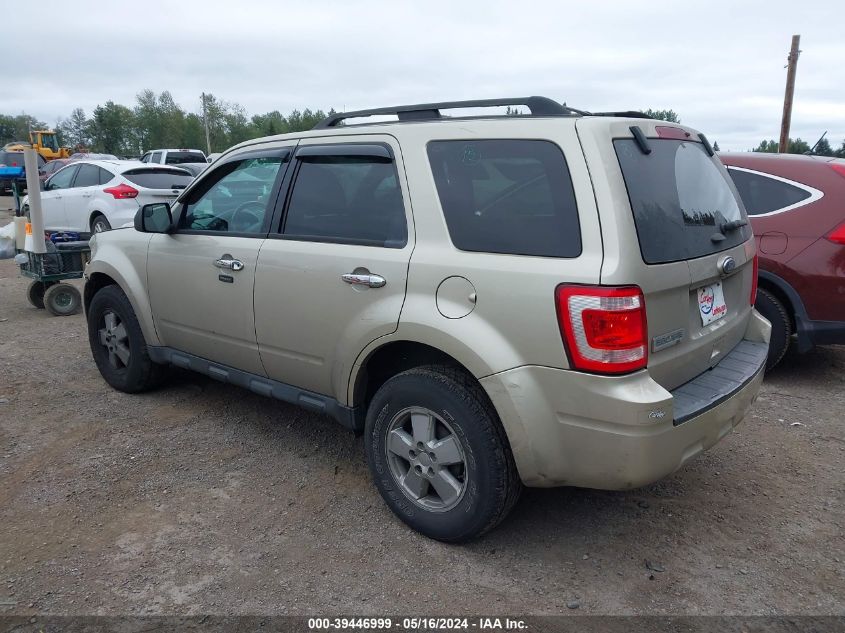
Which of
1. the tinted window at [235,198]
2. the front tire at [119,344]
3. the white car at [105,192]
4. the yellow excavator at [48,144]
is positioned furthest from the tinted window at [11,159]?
the tinted window at [235,198]

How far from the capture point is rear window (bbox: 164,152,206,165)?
21297mm

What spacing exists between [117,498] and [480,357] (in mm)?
2143

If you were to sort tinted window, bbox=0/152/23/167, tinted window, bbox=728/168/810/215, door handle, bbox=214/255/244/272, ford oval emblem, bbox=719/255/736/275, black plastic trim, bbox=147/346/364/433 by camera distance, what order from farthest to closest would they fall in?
tinted window, bbox=0/152/23/167 → tinted window, bbox=728/168/810/215 → door handle, bbox=214/255/244/272 → black plastic trim, bbox=147/346/364/433 → ford oval emblem, bbox=719/255/736/275

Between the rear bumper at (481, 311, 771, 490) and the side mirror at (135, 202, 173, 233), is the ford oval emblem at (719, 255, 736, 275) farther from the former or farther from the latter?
the side mirror at (135, 202, 173, 233)

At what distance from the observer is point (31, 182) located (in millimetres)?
7344

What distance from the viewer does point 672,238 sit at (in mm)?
2699

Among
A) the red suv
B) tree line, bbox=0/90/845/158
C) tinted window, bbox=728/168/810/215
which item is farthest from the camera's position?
tree line, bbox=0/90/845/158

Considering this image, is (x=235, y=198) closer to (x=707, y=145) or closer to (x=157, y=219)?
(x=157, y=219)

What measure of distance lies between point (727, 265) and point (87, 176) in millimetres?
11716

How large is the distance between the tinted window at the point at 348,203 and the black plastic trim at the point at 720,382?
1.39 m

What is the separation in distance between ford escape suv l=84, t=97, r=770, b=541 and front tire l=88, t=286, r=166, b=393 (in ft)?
3.46

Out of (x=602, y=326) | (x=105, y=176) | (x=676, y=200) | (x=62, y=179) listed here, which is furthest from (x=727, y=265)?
(x=62, y=179)

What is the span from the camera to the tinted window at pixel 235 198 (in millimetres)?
3766

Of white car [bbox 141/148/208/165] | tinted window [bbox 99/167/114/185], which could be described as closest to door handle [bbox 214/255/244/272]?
tinted window [bbox 99/167/114/185]
